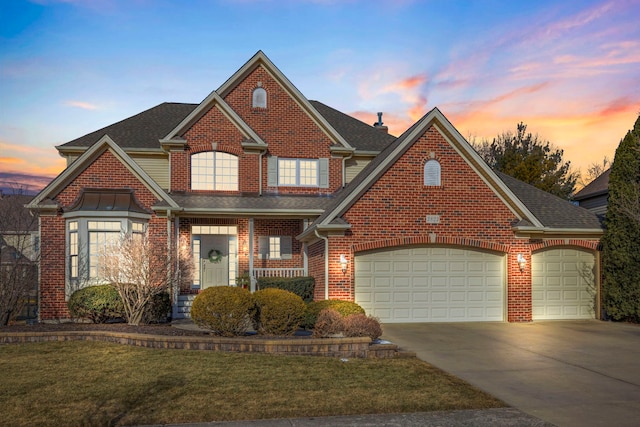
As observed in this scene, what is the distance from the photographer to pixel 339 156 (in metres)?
25.5

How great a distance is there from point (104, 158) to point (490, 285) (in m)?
13.6

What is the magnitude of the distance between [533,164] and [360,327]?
3100 cm

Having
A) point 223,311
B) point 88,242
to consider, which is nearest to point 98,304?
point 88,242

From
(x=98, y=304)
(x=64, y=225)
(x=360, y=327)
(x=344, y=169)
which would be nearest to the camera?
(x=360, y=327)

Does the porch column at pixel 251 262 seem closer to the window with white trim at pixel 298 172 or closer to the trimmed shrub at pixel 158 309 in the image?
the window with white trim at pixel 298 172

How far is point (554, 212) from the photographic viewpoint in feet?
71.5

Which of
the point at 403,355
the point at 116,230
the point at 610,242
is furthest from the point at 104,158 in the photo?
the point at 610,242

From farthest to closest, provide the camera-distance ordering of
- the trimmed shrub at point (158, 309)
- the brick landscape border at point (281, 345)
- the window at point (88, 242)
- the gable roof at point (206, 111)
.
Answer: the gable roof at point (206, 111)
the window at point (88, 242)
the trimmed shrub at point (158, 309)
the brick landscape border at point (281, 345)

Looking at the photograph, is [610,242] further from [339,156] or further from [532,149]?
[532,149]

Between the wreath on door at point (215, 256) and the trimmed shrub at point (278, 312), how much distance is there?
8.98 meters

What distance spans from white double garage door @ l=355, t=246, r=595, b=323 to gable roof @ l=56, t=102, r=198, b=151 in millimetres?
10658

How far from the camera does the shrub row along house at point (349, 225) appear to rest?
19438 mm

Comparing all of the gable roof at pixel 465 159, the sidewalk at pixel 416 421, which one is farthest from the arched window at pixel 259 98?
the sidewalk at pixel 416 421

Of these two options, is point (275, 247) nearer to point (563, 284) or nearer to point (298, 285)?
point (298, 285)
